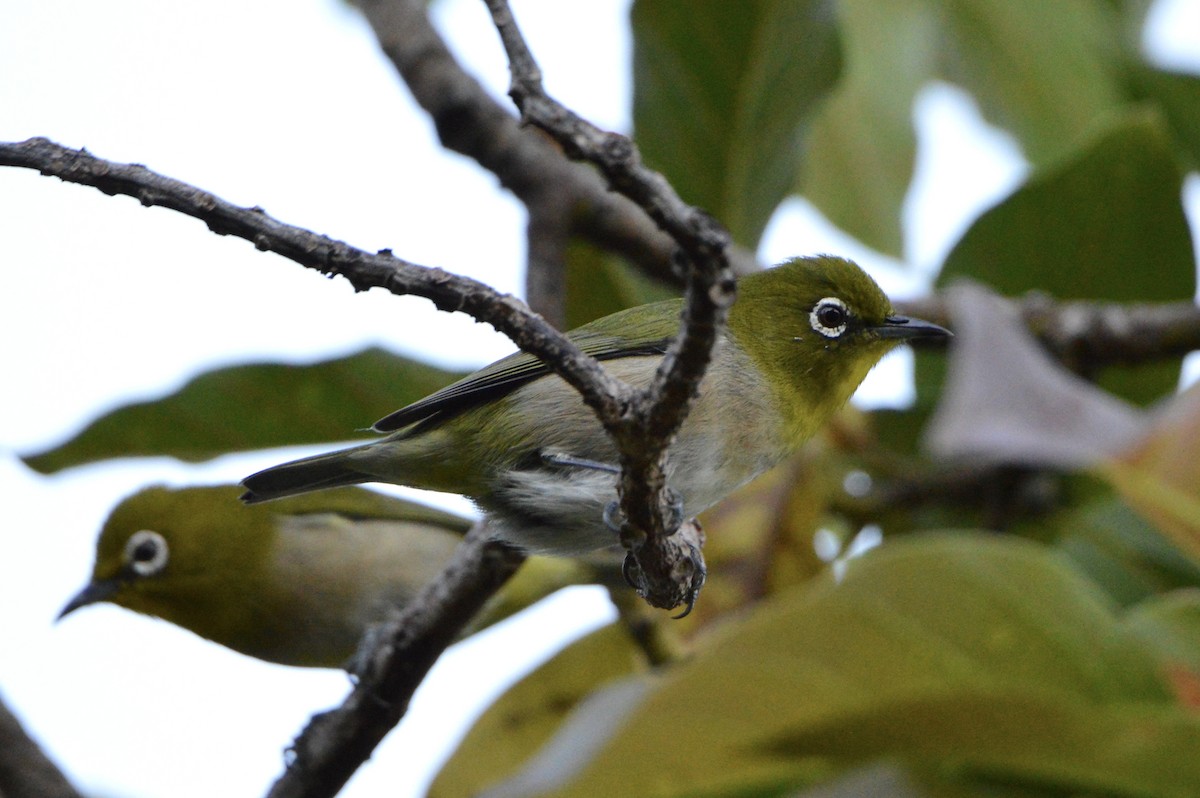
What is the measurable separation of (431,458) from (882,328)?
4.73 ft

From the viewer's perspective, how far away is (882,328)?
384 cm

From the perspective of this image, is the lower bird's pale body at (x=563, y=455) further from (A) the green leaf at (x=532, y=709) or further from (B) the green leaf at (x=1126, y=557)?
(B) the green leaf at (x=1126, y=557)


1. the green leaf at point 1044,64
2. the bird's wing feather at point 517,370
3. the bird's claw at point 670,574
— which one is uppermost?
the green leaf at point 1044,64

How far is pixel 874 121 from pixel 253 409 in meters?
3.04

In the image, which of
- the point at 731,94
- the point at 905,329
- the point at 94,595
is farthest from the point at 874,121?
the point at 94,595

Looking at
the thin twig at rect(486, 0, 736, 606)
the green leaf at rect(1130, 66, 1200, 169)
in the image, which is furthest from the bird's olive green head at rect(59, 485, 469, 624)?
the green leaf at rect(1130, 66, 1200, 169)

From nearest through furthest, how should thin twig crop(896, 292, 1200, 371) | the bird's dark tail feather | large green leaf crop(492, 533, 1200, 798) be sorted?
large green leaf crop(492, 533, 1200, 798) → the bird's dark tail feather → thin twig crop(896, 292, 1200, 371)

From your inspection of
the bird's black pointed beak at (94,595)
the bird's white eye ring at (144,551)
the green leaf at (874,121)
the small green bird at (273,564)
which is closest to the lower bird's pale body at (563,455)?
the small green bird at (273,564)

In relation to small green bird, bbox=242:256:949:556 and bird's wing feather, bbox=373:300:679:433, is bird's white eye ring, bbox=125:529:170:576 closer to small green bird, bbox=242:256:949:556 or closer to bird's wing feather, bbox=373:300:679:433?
small green bird, bbox=242:256:949:556

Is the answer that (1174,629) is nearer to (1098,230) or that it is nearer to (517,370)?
(517,370)

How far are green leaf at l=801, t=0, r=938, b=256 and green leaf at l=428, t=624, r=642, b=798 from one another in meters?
2.57

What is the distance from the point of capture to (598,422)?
3.02m

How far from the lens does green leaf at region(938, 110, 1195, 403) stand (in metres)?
4.45

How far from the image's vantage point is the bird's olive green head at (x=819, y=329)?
3.70 meters
